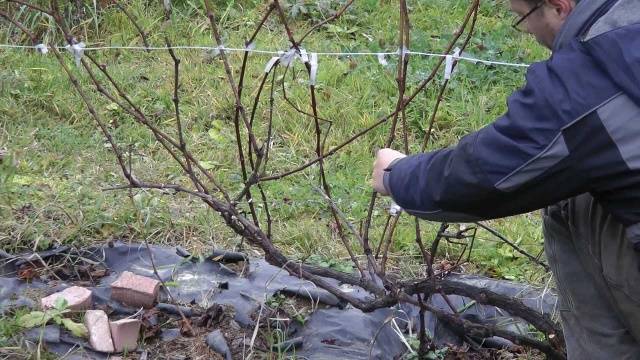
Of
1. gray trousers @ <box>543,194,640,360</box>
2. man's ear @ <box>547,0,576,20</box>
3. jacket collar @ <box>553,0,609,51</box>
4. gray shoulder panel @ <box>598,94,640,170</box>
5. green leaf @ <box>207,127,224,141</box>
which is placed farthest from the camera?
green leaf @ <box>207,127,224,141</box>

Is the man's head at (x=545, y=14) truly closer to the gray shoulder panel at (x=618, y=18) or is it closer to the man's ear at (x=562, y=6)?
the man's ear at (x=562, y=6)

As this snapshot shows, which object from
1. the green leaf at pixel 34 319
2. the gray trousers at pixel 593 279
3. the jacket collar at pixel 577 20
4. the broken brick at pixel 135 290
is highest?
the jacket collar at pixel 577 20

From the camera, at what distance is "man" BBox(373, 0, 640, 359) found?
1767 mm

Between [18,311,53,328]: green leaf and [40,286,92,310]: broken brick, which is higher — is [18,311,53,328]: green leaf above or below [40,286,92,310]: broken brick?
below

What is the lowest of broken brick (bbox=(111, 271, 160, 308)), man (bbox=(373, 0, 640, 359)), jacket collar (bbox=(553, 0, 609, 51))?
broken brick (bbox=(111, 271, 160, 308))

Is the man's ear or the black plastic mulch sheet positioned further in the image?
the black plastic mulch sheet

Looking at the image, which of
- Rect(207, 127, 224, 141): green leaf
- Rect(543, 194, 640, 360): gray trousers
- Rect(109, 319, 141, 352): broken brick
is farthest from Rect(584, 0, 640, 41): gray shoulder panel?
Rect(207, 127, 224, 141): green leaf

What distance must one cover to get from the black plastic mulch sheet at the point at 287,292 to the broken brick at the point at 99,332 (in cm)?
3

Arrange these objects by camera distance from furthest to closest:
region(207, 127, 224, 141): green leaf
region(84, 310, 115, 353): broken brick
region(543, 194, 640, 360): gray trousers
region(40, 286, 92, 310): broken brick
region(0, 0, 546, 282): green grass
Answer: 1. region(207, 127, 224, 141): green leaf
2. region(0, 0, 546, 282): green grass
3. region(40, 286, 92, 310): broken brick
4. region(84, 310, 115, 353): broken brick
5. region(543, 194, 640, 360): gray trousers

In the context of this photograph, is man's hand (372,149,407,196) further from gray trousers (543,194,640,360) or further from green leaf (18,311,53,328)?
green leaf (18,311,53,328)

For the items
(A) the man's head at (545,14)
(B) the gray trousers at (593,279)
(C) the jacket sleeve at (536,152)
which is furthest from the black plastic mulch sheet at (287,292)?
(A) the man's head at (545,14)

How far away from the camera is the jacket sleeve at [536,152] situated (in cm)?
177

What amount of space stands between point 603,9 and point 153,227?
2.50 metres

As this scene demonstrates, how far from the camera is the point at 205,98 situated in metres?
5.14
